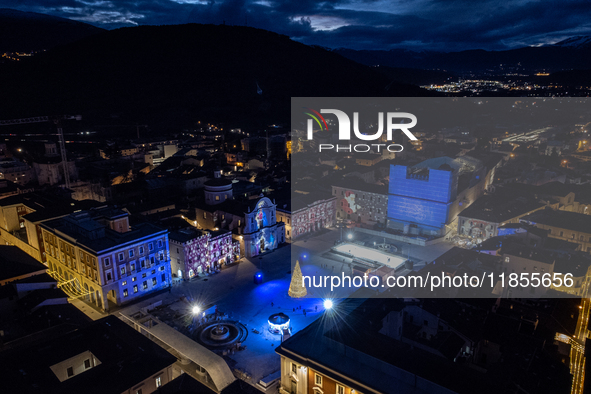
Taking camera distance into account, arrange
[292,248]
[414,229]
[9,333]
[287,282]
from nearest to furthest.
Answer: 1. [9,333]
2. [287,282]
3. [292,248]
4. [414,229]

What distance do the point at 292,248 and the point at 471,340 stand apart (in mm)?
28545

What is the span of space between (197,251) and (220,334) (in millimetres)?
12827

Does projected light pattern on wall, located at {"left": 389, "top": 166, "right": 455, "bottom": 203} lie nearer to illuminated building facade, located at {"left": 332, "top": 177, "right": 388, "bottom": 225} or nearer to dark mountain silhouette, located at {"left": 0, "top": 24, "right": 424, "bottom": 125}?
illuminated building facade, located at {"left": 332, "top": 177, "right": 388, "bottom": 225}

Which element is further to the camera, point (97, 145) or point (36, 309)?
point (97, 145)

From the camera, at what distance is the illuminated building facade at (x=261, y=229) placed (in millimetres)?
47688

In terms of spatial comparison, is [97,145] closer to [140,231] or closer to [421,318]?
[140,231]

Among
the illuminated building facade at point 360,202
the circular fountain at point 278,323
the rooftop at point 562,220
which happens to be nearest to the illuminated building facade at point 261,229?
the illuminated building facade at point 360,202

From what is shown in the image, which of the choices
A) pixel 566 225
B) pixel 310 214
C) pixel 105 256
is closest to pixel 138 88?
pixel 310 214

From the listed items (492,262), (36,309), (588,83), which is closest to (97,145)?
(36,309)

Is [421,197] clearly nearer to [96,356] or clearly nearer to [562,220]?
[562,220]

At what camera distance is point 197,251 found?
139ft

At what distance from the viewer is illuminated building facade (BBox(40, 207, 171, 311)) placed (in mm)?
35562

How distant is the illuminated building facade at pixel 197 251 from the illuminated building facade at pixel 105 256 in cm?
175

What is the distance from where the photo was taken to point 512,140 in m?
106
